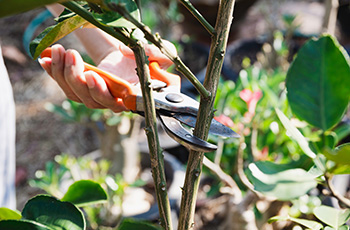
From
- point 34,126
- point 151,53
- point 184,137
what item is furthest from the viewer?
point 34,126

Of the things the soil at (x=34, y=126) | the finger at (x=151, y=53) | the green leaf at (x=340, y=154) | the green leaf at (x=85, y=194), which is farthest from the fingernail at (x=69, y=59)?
the soil at (x=34, y=126)

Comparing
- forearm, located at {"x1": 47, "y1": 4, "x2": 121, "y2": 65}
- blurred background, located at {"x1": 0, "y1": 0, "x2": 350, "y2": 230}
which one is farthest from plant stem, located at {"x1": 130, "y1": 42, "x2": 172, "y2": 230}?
blurred background, located at {"x1": 0, "y1": 0, "x2": 350, "y2": 230}

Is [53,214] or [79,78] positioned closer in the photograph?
[53,214]

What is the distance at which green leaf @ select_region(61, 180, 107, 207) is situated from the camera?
1.51ft

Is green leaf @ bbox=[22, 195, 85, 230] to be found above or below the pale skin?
below

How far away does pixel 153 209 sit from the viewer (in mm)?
1212

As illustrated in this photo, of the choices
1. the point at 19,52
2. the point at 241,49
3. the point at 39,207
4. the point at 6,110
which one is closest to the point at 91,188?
the point at 39,207

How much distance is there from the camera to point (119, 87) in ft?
2.15

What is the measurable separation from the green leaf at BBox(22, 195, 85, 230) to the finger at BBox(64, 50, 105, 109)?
0.27 m

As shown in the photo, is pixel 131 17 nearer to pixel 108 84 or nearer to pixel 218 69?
pixel 218 69

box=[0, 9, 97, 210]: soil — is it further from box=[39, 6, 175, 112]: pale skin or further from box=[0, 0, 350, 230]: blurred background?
box=[39, 6, 175, 112]: pale skin

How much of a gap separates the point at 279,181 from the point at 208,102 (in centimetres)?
11

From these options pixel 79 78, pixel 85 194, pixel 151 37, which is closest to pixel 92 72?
pixel 79 78

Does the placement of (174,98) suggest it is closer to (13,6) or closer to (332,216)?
(332,216)
